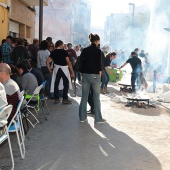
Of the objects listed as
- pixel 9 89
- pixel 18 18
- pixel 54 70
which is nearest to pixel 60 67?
pixel 54 70

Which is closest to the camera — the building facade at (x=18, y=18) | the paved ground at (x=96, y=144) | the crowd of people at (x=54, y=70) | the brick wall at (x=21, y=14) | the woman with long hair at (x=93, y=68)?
the paved ground at (x=96, y=144)

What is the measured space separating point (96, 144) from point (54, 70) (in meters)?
4.39

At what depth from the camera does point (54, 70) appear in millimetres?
10016

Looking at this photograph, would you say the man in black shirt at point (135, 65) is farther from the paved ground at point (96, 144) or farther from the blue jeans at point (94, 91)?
the blue jeans at point (94, 91)

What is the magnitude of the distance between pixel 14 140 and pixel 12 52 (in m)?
5.09

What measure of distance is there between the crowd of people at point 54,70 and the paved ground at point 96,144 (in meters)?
0.67

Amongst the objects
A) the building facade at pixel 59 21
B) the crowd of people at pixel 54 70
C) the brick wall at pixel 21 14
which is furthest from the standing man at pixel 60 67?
the building facade at pixel 59 21

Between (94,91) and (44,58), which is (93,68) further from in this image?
(44,58)

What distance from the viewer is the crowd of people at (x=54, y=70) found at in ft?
21.8

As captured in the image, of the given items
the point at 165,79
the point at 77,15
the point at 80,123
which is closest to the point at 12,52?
the point at 80,123

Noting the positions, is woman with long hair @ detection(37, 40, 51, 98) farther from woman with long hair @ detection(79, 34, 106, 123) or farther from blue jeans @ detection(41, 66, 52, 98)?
woman with long hair @ detection(79, 34, 106, 123)

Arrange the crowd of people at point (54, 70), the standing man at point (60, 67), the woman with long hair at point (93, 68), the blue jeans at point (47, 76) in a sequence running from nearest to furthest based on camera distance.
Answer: the crowd of people at point (54, 70)
the woman with long hair at point (93, 68)
the standing man at point (60, 67)
the blue jeans at point (47, 76)

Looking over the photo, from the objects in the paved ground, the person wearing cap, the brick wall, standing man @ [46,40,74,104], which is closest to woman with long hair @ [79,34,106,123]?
the paved ground

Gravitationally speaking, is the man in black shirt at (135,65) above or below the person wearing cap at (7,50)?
below
